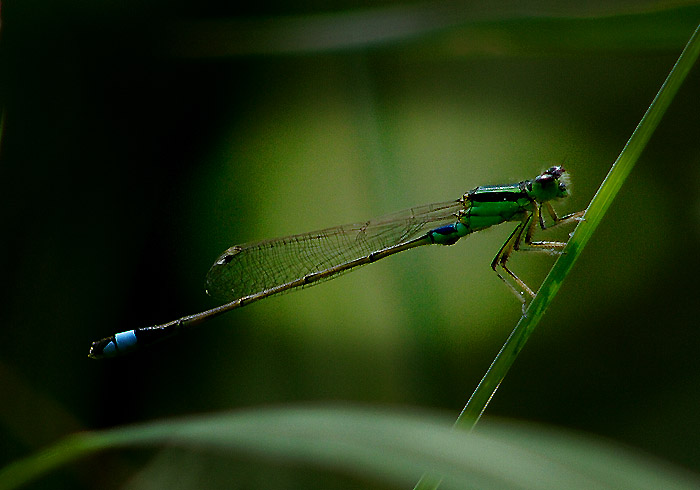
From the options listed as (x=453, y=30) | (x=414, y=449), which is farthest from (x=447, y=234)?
(x=414, y=449)

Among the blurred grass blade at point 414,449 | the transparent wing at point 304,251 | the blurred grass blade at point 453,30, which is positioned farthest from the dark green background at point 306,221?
the blurred grass blade at point 414,449

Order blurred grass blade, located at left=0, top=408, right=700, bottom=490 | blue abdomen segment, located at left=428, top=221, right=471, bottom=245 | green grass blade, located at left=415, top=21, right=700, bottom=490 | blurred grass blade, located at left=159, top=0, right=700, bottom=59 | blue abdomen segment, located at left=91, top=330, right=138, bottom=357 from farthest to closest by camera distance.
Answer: blue abdomen segment, located at left=428, top=221, right=471, bottom=245 < blue abdomen segment, located at left=91, top=330, right=138, bottom=357 < blurred grass blade, located at left=159, top=0, right=700, bottom=59 < green grass blade, located at left=415, top=21, right=700, bottom=490 < blurred grass blade, located at left=0, top=408, right=700, bottom=490

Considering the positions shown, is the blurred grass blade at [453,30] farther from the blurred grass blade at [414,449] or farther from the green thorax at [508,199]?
the blurred grass blade at [414,449]

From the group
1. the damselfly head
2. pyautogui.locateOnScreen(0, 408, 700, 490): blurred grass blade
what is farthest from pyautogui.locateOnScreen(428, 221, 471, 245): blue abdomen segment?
pyautogui.locateOnScreen(0, 408, 700, 490): blurred grass blade

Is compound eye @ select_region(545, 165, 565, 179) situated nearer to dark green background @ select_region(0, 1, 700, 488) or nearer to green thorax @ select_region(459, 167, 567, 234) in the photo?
green thorax @ select_region(459, 167, 567, 234)

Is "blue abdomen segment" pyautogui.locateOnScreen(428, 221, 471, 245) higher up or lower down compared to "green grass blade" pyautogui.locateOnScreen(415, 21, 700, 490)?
lower down

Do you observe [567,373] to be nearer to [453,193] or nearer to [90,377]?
[453,193]

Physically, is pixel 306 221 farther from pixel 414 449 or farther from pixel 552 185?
pixel 414 449
